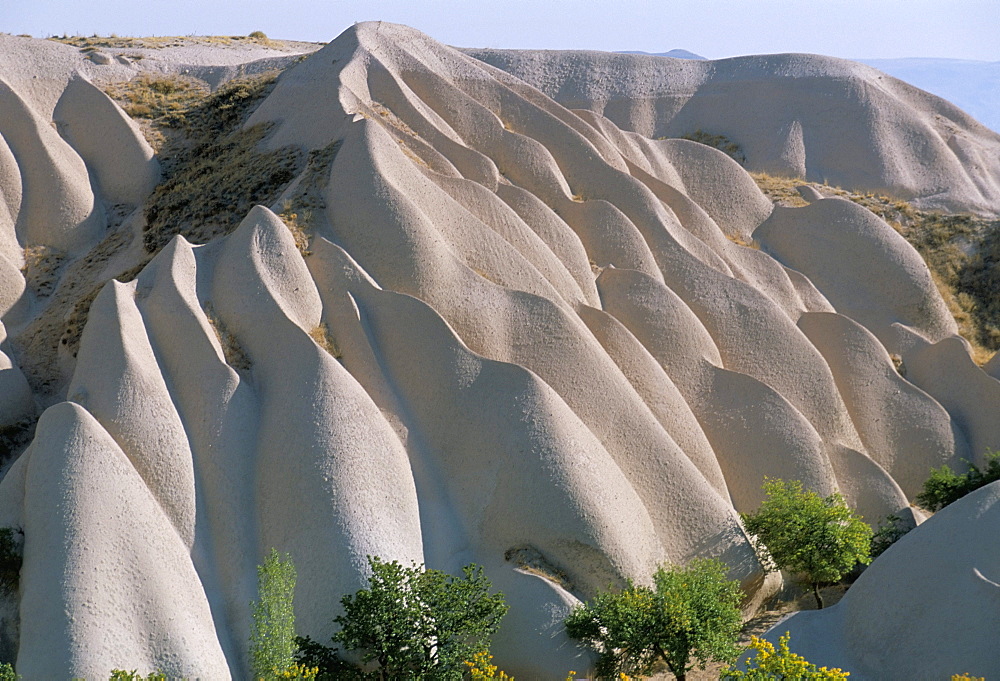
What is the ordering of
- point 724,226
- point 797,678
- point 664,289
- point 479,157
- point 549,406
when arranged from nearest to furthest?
1. point 797,678
2. point 549,406
3. point 664,289
4. point 479,157
5. point 724,226

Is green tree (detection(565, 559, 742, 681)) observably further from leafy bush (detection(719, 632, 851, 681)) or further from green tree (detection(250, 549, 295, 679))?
green tree (detection(250, 549, 295, 679))

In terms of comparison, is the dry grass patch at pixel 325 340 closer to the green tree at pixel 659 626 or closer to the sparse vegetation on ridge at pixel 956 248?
the green tree at pixel 659 626

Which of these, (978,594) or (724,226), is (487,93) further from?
(978,594)

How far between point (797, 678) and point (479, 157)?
19054mm

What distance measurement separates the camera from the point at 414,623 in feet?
54.1

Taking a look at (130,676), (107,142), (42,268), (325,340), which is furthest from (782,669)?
(107,142)

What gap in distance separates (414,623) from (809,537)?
28.9ft

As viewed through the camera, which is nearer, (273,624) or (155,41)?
(273,624)

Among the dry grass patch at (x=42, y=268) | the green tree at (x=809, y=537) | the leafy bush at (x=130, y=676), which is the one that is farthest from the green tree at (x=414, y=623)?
the dry grass patch at (x=42, y=268)

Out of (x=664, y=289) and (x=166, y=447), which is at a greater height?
(x=166, y=447)

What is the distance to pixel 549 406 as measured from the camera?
66.1 feet

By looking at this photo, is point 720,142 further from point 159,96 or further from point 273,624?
point 273,624

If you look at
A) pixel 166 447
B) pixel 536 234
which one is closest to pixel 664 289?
pixel 536 234

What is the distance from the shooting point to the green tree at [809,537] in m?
20.3
